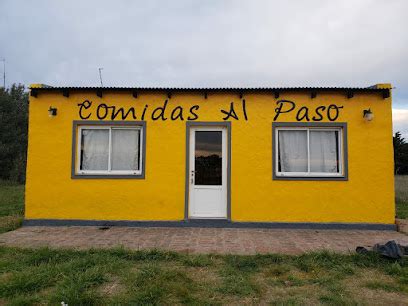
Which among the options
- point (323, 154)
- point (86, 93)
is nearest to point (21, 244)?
point (86, 93)

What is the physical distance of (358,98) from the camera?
750 centimetres

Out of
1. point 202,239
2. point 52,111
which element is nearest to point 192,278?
point 202,239

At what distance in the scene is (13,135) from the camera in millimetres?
24078

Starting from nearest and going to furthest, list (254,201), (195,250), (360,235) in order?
(195,250) < (360,235) < (254,201)

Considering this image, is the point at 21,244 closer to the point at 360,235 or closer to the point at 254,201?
the point at 254,201

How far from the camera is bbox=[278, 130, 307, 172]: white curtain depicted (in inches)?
299

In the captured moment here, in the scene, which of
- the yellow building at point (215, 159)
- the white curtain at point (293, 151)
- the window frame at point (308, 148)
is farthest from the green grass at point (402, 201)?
the white curtain at point (293, 151)

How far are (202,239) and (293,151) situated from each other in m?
3.28

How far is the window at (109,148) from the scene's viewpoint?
768cm

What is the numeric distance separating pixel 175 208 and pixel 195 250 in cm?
212

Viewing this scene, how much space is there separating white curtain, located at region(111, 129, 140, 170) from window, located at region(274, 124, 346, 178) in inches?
141

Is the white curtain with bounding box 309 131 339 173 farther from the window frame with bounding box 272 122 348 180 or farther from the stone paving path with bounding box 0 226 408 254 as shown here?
the stone paving path with bounding box 0 226 408 254

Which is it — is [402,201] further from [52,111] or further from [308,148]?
[52,111]

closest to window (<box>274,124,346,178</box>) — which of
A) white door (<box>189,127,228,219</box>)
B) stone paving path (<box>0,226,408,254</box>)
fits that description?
white door (<box>189,127,228,219</box>)
